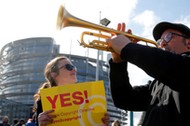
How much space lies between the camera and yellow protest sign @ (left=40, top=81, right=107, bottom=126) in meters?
2.89

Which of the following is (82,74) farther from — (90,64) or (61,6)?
(61,6)

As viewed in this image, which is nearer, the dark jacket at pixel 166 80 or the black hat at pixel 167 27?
the dark jacket at pixel 166 80

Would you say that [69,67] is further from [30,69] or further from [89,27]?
[30,69]

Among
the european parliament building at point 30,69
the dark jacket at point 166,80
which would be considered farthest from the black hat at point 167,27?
the european parliament building at point 30,69

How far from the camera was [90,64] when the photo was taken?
8431 centimetres

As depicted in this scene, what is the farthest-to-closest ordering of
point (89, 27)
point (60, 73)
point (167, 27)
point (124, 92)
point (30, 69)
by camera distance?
point (30, 69)
point (60, 73)
point (89, 27)
point (167, 27)
point (124, 92)

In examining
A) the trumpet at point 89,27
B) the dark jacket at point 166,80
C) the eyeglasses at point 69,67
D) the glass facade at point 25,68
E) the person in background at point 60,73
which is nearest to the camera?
the dark jacket at point 166,80

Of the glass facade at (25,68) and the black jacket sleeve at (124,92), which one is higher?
the glass facade at (25,68)

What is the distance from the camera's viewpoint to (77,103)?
9.59 ft

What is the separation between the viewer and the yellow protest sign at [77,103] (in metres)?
2.89

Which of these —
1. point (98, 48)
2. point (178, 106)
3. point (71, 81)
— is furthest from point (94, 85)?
point (178, 106)

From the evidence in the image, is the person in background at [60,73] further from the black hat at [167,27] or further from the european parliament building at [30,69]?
the european parliament building at [30,69]

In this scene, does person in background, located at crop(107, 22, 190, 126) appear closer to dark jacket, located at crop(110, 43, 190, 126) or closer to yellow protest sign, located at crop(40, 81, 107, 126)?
dark jacket, located at crop(110, 43, 190, 126)

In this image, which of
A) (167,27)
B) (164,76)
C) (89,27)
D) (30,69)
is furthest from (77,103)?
(30,69)
